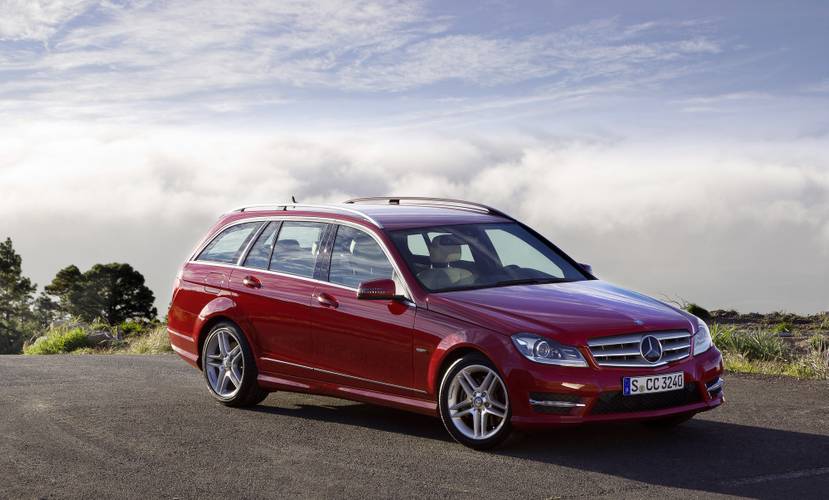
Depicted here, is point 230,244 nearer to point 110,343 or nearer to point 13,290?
point 110,343

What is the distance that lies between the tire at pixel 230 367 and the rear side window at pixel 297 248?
76 cm

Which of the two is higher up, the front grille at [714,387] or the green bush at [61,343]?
the front grille at [714,387]

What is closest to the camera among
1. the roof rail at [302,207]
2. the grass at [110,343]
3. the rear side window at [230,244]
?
the roof rail at [302,207]

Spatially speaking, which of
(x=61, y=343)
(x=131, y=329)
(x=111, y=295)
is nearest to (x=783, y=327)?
(x=61, y=343)

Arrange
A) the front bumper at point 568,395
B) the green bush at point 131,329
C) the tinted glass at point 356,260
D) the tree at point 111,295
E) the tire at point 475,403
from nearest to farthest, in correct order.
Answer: the front bumper at point 568,395 < the tire at point 475,403 < the tinted glass at point 356,260 < the green bush at point 131,329 < the tree at point 111,295

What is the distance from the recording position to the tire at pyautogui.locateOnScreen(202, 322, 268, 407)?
385 inches

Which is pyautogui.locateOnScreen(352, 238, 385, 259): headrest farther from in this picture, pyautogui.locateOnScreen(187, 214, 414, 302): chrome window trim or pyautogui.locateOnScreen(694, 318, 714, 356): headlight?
pyautogui.locateOnScreen(694, 318, 714, 356): headlight

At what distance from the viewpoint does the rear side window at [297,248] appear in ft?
30.9

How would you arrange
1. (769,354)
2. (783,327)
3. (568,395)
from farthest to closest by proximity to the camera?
(783,327) → (769,354) → (568,395)

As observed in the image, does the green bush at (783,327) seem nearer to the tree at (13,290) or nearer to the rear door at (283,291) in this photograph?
the rear door at (283,291)

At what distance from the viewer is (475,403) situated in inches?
307

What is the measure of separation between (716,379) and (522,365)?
170 centimetres

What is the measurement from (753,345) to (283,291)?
7070 mm

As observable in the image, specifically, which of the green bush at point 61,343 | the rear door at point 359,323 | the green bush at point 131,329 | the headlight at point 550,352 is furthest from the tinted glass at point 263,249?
the green bush at point 131,329
